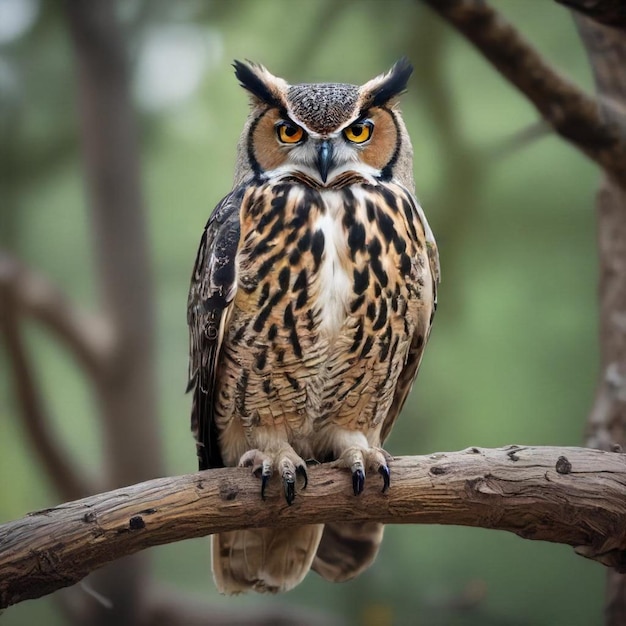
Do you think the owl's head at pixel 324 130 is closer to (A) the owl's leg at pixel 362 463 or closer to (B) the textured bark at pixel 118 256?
(A) the owl's leg at pixel 362 463

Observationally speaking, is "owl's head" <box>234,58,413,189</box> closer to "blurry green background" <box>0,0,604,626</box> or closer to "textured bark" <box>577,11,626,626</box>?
"textured bark" <box>577,11,626,626</box>

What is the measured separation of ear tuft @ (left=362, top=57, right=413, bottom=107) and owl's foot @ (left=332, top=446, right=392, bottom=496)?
70cm

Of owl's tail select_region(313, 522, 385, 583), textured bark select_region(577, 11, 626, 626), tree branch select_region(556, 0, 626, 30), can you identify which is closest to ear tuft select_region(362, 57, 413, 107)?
tree branch select_region(556, 0, 626, 30)

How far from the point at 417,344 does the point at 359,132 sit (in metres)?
0.47

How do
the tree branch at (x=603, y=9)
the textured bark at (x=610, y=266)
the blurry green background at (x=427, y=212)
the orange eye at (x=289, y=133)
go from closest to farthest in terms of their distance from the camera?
the orange eye at (x=289, y=133)
the tree branch at (x=603, y=9)
the textured bark at (x=610, y=266)
the blurry green background at (x=427, y=212)

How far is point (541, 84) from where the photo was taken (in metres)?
1.89

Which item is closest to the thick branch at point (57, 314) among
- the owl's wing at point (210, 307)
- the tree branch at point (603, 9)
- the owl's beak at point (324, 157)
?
the owl's wing at point (210, 307)

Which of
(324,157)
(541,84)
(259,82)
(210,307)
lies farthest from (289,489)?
(541,84)

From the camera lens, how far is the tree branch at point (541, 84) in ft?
5.92

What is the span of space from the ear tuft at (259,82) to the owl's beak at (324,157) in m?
0.15

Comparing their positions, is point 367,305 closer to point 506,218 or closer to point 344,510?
point 344,510

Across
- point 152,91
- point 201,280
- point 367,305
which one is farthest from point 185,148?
point 367,305

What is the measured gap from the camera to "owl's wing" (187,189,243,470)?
4.99 ft

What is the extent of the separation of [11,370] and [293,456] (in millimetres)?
1695
